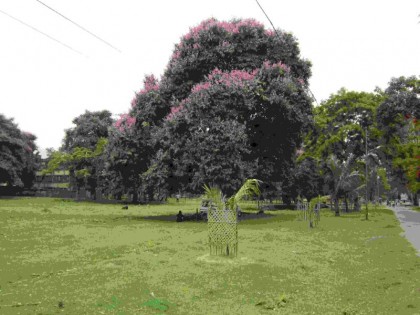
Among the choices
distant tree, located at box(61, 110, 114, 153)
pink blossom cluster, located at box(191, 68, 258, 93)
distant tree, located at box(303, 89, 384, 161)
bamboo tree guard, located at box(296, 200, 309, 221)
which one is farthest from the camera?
distant tree, located at box(61, 110, 114, 153)

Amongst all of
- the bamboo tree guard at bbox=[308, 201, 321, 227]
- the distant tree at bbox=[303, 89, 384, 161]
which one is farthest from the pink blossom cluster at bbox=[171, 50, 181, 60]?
the distant tree at bbox=[303, 89, 384, 161]

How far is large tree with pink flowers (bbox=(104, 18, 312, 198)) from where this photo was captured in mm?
29344

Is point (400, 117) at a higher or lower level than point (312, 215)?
higher

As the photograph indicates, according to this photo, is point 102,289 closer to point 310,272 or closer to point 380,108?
point 310,272

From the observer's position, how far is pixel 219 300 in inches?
320

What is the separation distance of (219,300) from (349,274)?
14.0 ft

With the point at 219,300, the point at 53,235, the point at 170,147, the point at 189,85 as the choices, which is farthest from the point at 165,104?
the point at 219,300

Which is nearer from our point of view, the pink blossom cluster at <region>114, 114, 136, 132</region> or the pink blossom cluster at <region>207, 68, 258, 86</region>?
the pink blossom cluster at <region>207, 68, 258, 86</region>

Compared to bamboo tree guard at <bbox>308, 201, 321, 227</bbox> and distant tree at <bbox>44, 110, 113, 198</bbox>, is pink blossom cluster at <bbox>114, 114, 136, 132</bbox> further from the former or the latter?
distant tree at <bbox>44, 110, 113, 198</bbox>

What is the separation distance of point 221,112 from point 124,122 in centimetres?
917

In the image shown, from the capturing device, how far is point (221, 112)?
1182 inches

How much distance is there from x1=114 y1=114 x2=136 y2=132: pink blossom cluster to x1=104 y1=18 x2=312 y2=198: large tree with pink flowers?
77mm

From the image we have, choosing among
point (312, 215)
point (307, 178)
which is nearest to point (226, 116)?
point (312, 215)

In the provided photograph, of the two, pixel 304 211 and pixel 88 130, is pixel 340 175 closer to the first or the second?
pixel 304 211
